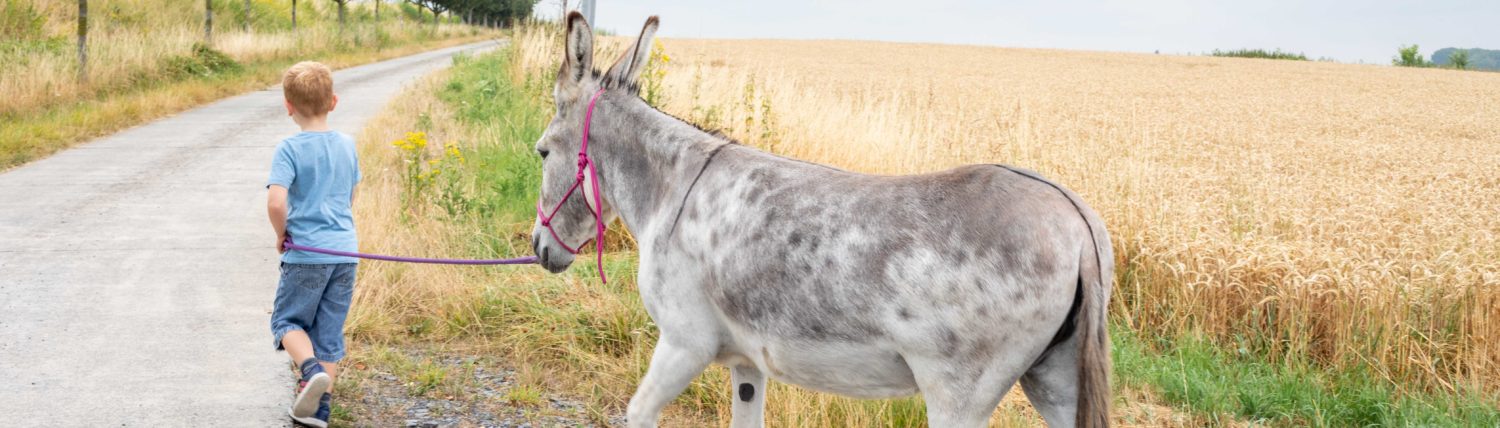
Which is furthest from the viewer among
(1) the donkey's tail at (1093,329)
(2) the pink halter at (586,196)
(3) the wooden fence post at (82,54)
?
(3) the wooden fence post at (82,54)

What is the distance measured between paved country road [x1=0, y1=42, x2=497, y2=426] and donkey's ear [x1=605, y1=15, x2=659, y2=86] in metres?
2.33

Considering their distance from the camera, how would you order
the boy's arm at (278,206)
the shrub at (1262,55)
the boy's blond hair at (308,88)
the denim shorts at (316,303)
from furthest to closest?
the shrub at (1262,55) < the denim shorts at (316,303) < the boy's blond hair at (308,88) < the boy's arm at (278,206)

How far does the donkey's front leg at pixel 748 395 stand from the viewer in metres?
3.44

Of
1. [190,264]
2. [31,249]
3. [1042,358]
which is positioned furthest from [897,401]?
[31,249]

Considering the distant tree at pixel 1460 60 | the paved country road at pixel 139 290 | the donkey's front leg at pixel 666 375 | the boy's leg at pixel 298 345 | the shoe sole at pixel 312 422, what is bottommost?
the paved country road at pixel 139 290

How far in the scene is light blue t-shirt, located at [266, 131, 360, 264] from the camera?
14.4 ft

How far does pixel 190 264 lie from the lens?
757cm

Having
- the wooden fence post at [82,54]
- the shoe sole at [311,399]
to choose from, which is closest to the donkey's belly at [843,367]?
the shoe sole at [311,399]

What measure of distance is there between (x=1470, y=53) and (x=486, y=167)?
7539 centimetres

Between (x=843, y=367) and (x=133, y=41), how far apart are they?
2220cm

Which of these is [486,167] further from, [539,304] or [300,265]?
[300,265]

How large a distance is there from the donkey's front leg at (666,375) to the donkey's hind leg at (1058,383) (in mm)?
941

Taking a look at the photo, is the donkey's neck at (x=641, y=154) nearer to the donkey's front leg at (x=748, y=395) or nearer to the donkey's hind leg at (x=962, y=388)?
the donkey's front leg at (x=748, y=395)

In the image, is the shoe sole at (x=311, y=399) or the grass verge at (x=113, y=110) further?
the grass verge at (x=113, y=110)
